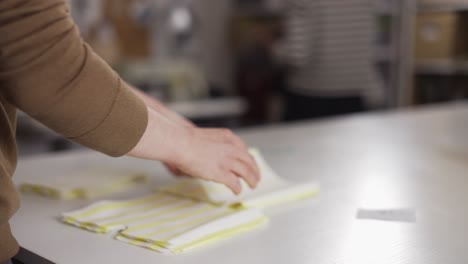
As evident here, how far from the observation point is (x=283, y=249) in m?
0.69

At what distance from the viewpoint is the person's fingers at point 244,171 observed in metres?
0.78

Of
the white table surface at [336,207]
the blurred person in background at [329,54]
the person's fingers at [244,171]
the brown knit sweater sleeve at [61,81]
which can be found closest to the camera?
the brown knit sweater sleeve at [61,81]

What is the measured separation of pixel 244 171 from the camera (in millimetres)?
792

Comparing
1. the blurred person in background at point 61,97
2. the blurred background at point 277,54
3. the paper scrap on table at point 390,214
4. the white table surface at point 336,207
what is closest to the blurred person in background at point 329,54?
the blurred background at point 277,54

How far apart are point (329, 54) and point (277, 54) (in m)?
0.50

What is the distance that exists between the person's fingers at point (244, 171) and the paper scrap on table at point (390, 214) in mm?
144

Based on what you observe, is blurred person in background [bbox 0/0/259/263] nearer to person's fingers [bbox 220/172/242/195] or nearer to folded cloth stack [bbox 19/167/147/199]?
person's fingers [bbox 220/172/242/195]

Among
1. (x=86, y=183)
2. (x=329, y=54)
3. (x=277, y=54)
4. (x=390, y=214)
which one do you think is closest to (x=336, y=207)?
(x=390, y=214)

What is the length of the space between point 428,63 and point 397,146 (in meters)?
2.59

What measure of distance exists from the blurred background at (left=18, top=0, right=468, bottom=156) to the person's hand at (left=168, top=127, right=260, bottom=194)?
165cm

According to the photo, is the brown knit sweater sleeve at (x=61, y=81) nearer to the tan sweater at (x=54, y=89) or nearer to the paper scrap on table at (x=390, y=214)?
the tan sweater at (x=54, y=89)

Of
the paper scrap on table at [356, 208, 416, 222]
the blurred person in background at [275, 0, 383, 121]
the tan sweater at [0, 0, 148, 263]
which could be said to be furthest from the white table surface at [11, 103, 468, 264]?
the blurred person in background at [275, 0, 383, 121]

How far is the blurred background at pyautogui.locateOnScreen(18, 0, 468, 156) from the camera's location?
245 cm

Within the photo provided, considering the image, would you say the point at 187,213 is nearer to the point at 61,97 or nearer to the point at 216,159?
the point at 216,159
